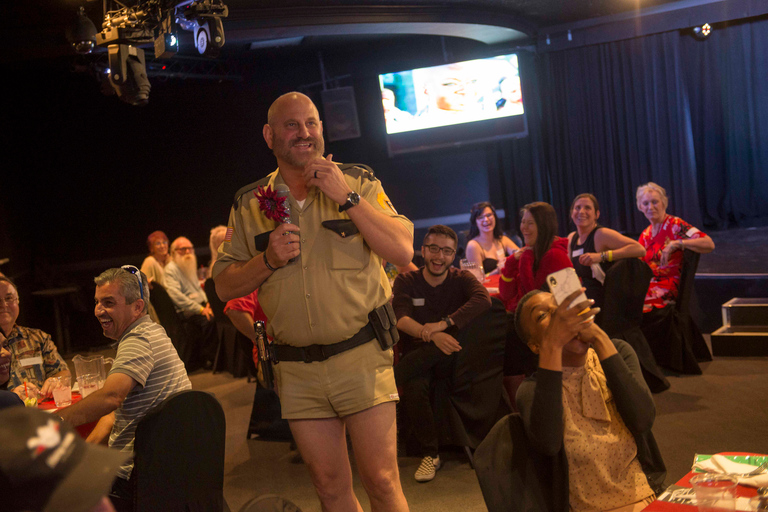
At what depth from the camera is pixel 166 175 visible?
27.0 feet

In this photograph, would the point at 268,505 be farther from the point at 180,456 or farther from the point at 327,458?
the point at 180,456

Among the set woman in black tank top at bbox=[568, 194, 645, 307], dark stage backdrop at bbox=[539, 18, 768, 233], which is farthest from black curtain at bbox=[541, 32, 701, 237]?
woman in black tank top at bbox=[568, 194, 645, 307]

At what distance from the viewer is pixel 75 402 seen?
2369 mm

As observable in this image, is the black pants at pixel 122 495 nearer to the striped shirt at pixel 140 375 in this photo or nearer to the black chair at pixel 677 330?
the striped shirt at pixel 140 375

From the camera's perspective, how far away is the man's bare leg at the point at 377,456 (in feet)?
5.60

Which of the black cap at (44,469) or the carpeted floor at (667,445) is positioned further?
the carpeted floor at (667,445)

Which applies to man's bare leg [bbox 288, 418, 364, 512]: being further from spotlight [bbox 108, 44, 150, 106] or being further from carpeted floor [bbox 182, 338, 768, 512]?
spotlight [bbox 108, 44, 150, 106]

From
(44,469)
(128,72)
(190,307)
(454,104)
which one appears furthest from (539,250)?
(454,104)

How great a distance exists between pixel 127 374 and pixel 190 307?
4.02m

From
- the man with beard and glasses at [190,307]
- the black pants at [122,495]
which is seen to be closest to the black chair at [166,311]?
the man with beard and glasses at [190,307]

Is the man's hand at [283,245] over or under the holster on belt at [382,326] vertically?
over

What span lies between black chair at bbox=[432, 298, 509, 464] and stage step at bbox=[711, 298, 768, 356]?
7.73 feet

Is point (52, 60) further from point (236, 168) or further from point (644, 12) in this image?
point (644, 12)

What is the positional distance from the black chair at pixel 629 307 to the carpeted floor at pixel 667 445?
18cm
